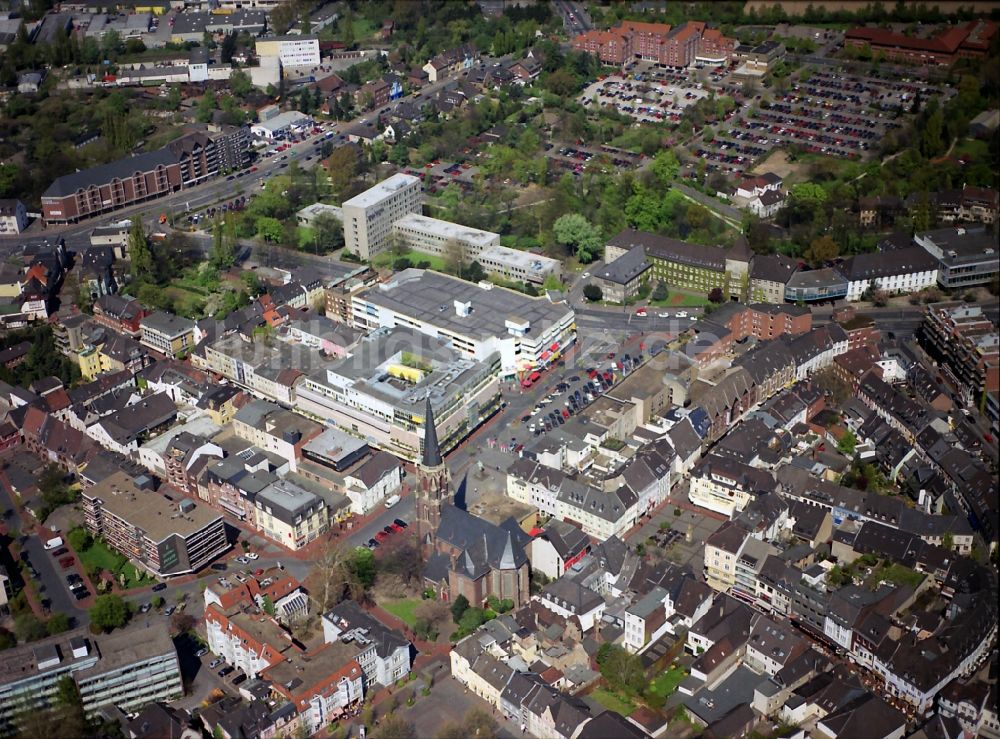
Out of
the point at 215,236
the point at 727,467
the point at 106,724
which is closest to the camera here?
the point at 106,724

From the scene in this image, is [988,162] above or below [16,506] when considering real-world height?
above

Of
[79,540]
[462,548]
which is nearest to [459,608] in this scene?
[462,548]

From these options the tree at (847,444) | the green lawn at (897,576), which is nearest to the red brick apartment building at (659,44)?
the tree at (847,444)

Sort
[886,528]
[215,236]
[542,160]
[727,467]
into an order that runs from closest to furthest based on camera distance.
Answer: [886,528] → [727,467] → [215,236] → [542,160]

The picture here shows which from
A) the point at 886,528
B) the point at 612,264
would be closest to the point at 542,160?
the point at 612,264

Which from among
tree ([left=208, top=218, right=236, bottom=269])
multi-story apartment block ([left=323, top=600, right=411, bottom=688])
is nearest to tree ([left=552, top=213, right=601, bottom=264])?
tree ([left=208, top=218, right=236, bottom=269])

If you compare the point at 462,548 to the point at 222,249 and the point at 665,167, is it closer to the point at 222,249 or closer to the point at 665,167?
the point at 222,249

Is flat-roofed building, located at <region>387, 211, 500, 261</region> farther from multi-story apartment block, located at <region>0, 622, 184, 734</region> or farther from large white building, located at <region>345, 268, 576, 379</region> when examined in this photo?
multi-story apartment block, located at <region>0, 622, 184, 734</region>

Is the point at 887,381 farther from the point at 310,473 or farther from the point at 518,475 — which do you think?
the point at 310,473
